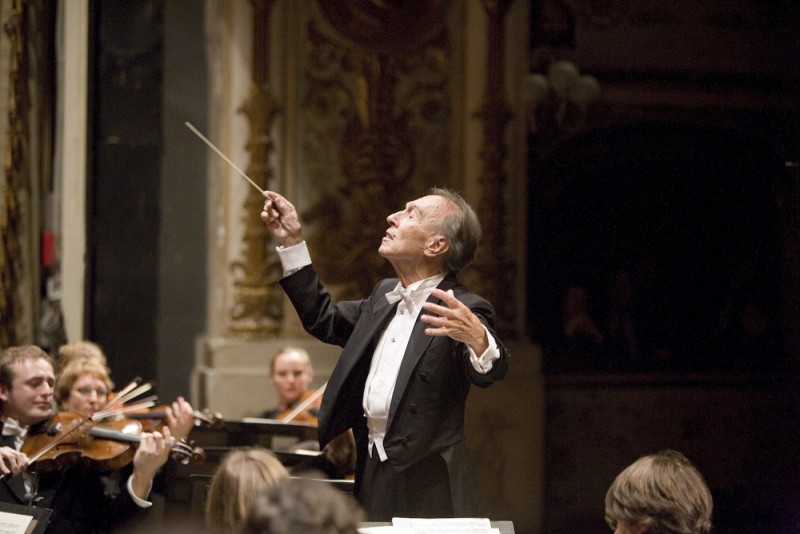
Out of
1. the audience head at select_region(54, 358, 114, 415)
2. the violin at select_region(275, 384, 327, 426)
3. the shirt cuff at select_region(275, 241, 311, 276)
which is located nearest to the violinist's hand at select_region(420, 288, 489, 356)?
the shirt cuff at select_region(275, 241, 311, 276)

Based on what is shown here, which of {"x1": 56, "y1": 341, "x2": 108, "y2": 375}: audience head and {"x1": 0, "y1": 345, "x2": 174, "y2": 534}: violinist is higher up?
{"x1": 56, "y1": 341, "x2": 108, "y2": 375}: audience head

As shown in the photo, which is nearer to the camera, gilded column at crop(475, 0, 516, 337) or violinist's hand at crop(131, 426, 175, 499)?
violinist's hand at crop(131, 426, 175, 499)

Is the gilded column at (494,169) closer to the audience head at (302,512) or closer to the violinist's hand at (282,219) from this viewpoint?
the violinist's hand at (282,219)

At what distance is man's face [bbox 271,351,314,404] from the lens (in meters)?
5.20

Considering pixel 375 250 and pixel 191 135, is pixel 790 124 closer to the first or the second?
pixel 375 250

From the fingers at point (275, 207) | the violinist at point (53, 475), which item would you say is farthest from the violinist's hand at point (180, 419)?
the fingers at point (275, 207)

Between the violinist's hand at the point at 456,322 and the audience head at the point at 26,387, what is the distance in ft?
4.75

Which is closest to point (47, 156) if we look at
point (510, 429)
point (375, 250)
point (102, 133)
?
point (102, 133)

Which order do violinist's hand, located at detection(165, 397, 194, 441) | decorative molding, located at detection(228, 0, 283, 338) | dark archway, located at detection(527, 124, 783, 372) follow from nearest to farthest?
1. violinist's hand, located at detection(165, 397, 194, 441)
2. decorative molding, located at detection(228, 0, 283, 338)
3. dark archway, located at detection(527, 124, 783, 372)

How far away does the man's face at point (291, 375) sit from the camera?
17.1 ft

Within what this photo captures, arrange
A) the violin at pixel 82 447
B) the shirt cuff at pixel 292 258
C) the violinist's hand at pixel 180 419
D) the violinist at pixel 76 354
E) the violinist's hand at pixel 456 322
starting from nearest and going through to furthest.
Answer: the violinist's hand at pixel 456 322
the shirt cuff at pixel 292 258
the violin at pixel 82 447
the violinist's hand at pixel 180 419
the violinist at pixel 76 354

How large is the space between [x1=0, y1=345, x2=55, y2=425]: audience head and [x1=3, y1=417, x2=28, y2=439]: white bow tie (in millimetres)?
15

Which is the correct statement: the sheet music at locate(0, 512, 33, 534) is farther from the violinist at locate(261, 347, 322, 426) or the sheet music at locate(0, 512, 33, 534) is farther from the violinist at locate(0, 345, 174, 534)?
the violinist at locate(261, 347, 322, 426)

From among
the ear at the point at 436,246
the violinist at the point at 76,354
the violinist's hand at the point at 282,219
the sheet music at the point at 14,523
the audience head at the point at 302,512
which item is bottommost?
the sheet music at the point at 14,523
